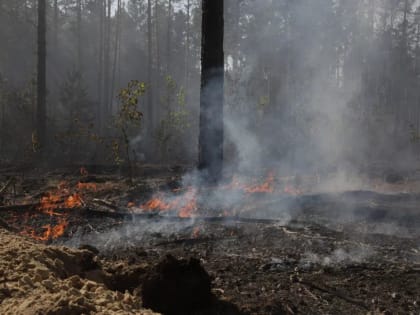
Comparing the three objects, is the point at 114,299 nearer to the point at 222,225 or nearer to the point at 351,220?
the point at 222,225

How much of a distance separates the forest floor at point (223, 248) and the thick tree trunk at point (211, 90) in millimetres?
768

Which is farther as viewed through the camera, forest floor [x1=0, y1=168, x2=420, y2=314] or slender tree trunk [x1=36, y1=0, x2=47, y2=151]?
slender tree trunk [x1=36, y1=0, x2=47, y2=151]

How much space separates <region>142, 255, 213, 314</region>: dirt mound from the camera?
324 centimetres

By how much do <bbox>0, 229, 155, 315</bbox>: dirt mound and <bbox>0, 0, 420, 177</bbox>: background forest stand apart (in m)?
7.68

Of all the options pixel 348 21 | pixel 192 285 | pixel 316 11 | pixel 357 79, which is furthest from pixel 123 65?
pixel 192 285

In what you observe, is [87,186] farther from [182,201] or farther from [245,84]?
[245,84]

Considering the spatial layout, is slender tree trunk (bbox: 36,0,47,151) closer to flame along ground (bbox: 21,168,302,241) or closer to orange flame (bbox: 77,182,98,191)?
flame along ground (bbox: 21,168,302,241)

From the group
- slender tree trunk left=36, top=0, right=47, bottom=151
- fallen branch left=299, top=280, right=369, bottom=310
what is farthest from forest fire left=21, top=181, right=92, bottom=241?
slender tree trunk left=36, top=0, right=47, bottom=151

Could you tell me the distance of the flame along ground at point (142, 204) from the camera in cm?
656

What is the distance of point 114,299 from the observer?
2.79 metres

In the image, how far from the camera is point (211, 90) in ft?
29.5

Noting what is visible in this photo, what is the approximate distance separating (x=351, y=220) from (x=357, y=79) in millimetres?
48094

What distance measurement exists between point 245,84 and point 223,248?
1284 inches

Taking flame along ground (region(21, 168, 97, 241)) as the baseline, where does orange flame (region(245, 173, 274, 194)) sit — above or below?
above
